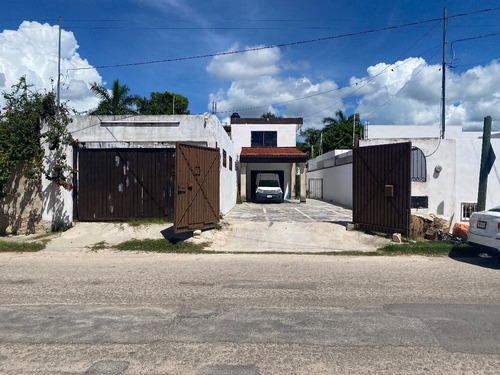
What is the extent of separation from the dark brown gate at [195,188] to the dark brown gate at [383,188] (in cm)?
481

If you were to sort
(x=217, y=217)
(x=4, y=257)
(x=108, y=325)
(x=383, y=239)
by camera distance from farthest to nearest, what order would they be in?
1. (x=217, y=217)
2. (x=383, y=239)
3. (x=4, y=257)
4. (x=108, y=325)

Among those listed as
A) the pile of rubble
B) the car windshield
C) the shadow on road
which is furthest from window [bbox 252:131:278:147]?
the shadow on road

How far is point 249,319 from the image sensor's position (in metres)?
4.44

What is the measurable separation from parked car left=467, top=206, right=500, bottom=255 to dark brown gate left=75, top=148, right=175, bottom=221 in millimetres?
8585

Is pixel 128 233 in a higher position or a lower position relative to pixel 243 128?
lower

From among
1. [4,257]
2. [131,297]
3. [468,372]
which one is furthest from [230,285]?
[4,257]

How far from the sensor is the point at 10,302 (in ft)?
16.8

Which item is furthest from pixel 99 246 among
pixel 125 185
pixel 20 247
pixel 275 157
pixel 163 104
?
pixel 163 104

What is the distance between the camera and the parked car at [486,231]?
295 inches

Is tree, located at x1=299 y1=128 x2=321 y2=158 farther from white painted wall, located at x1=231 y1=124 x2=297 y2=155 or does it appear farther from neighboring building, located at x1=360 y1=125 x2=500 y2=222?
neighboring building, located at x1=360 y1=125 x2=500 y2=222

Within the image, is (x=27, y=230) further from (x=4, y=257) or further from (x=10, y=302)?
(x=10, y=302)

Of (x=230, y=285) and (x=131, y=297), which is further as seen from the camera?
(x=230, y=285)

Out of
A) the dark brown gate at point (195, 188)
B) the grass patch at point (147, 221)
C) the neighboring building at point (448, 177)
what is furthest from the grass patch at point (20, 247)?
the neighboring building at point (448, 177)

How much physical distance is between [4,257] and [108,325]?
6.25m
